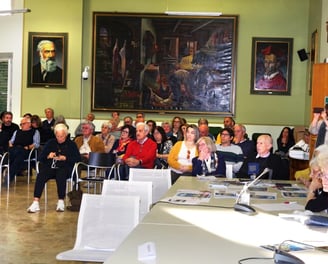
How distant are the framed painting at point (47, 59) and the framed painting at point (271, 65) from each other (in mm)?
4848

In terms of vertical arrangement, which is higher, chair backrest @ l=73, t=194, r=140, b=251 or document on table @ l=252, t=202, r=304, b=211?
document on table @ l=252, t=202, r=304, b=211

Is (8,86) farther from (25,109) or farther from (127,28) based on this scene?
(127,28)

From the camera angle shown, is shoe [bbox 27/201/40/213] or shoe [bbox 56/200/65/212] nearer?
shoe [bbox 27/201/40/213]

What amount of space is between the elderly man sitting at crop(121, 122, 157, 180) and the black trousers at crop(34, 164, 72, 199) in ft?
2.94

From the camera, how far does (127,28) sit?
14.1m

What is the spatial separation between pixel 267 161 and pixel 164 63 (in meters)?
8.22

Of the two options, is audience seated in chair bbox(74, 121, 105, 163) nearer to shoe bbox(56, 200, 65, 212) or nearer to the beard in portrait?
shoe bbox(56, 200, 65, 212)

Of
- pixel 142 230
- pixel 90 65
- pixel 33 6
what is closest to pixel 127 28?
pixel 90 65

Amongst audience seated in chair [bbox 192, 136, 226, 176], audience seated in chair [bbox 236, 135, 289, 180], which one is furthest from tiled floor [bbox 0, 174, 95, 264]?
audience seated in chair [bbox 236, 135, 289, 180]

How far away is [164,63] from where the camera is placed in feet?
46.3

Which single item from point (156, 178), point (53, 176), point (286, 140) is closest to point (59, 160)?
point (53, 176)

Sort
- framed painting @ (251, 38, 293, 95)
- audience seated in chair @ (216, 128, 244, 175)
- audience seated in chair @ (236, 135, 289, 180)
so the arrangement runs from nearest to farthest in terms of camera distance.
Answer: audience seated in chair @ (236, 135, 289, 180), audience seated in chair @ (216, 128, 244, 175), framed painting @ (251, 38, 293, 95)

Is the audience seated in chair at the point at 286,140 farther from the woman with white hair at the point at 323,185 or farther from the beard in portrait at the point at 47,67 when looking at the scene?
the woman with white hair at the point at 323,185

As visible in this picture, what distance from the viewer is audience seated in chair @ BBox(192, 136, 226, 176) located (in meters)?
6.38
